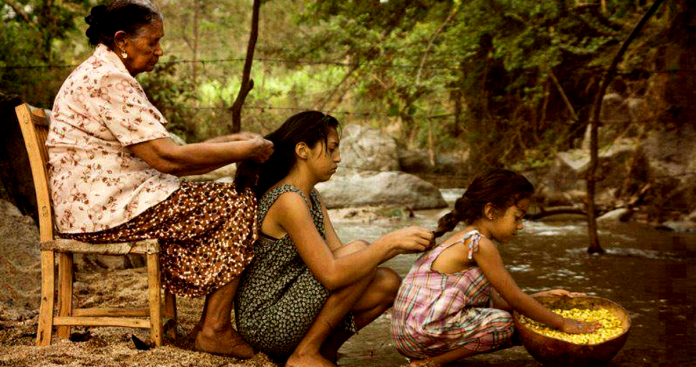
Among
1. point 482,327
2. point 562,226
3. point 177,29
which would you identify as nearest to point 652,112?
point 562,226

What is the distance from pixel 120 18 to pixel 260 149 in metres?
0.80

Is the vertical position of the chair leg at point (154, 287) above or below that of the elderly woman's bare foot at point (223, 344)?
above

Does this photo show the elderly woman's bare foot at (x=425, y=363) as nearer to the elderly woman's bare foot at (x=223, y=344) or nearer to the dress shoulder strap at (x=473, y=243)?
the dress shoulder strap at (x=473, y=243)

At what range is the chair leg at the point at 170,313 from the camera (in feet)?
9.77

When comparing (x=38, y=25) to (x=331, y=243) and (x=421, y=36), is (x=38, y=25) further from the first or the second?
(x=331, y=243)

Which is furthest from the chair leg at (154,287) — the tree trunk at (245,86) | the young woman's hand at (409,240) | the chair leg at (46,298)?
the tree trunk at (245,86)

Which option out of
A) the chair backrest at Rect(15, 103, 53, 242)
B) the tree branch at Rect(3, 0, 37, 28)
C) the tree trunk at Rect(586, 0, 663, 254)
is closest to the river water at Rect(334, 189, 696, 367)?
the tree trunk at Rect(586, 0, 663, 254)

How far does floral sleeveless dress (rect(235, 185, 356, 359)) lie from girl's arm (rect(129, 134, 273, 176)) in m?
0.23

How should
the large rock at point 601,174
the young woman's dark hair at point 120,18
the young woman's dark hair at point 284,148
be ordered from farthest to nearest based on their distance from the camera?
1. the large rock at point 601,174
2. the young woman's dark hair at point 284,148
3. the young woman's dark hair at point 120,18

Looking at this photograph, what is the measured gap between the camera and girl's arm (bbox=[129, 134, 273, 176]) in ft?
8.34

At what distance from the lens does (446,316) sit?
2.81 m

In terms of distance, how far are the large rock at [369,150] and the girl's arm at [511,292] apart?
37.2 ft

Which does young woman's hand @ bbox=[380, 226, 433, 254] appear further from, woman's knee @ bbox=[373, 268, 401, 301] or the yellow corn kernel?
the yellow corn kernel

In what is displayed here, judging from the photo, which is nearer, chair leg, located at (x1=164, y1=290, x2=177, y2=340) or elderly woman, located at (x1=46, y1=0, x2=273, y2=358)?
elderly woman, located at (x1=46, y1=0, x2=273, y2=358)
